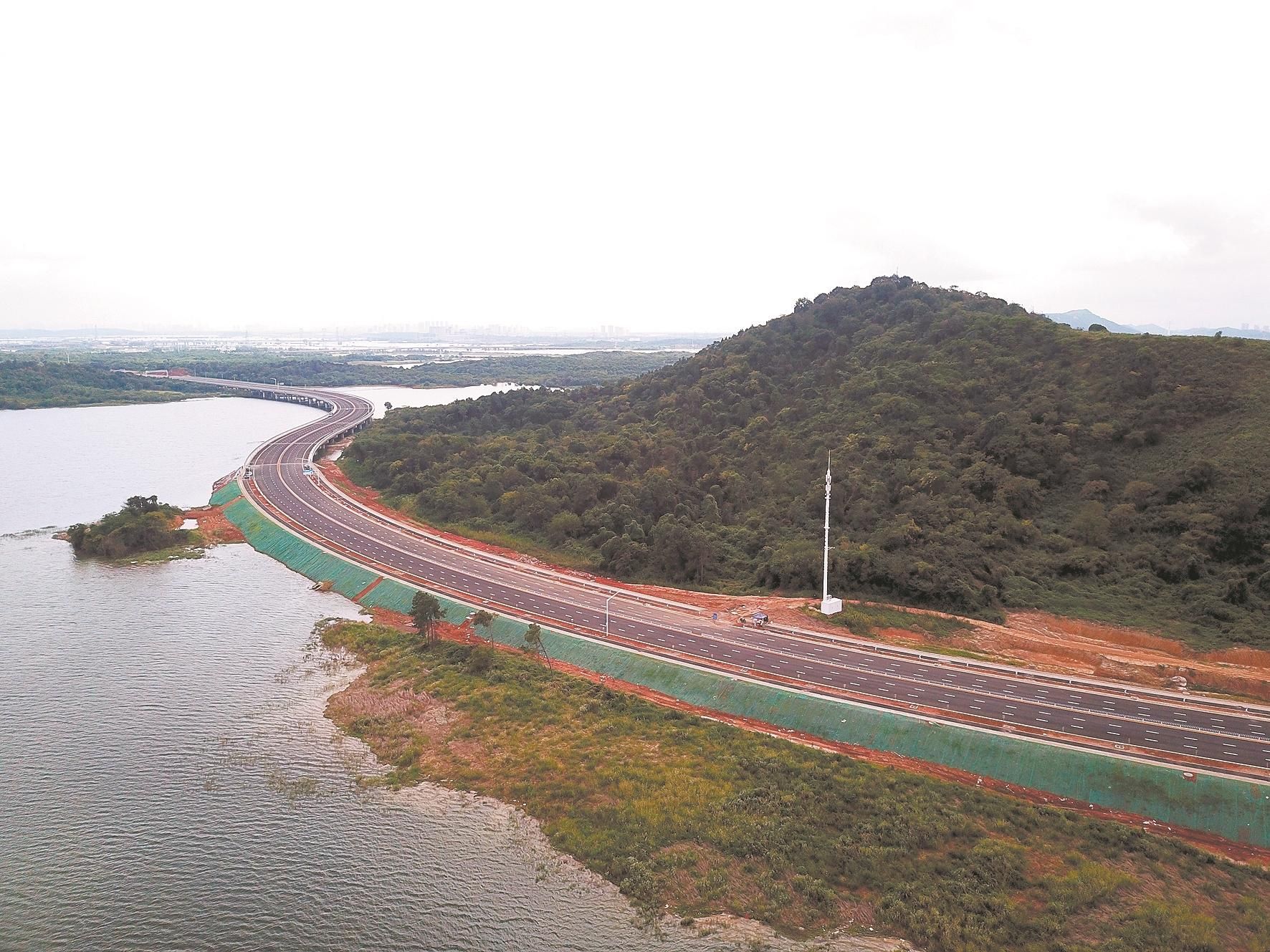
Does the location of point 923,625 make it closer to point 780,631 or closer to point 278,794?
point 780,631

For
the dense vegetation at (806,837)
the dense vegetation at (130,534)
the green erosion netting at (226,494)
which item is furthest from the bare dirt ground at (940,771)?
the green erosion netting at (226,494)

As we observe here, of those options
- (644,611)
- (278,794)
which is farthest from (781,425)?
(278,794)

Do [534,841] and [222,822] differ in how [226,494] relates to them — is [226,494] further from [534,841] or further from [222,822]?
[534,841]

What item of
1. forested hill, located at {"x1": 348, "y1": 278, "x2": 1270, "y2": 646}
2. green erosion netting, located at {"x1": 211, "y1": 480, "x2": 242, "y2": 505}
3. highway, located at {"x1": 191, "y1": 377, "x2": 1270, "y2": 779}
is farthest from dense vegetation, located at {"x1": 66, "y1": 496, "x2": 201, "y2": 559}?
forested hill, located at {"x1": 348, "y1": 278, "x2": 1270, "y2": 646}

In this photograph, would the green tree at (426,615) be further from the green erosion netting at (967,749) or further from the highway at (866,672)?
the highway at (866,672)

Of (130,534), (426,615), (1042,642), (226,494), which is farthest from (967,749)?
(226,494)

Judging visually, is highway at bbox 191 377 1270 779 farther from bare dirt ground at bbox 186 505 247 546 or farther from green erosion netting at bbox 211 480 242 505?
green erosion netting at bbox 211 480 242 505

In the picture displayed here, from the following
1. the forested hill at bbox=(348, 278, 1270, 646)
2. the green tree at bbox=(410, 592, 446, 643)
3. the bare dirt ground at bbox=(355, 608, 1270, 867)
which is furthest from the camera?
the forested hill at bbox=(348, 278, 1270, 646)

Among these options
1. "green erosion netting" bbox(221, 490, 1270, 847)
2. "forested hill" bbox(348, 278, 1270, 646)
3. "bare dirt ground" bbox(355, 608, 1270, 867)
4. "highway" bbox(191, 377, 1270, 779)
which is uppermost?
"forested hill" bbox(348, 278, 1270, 646)
